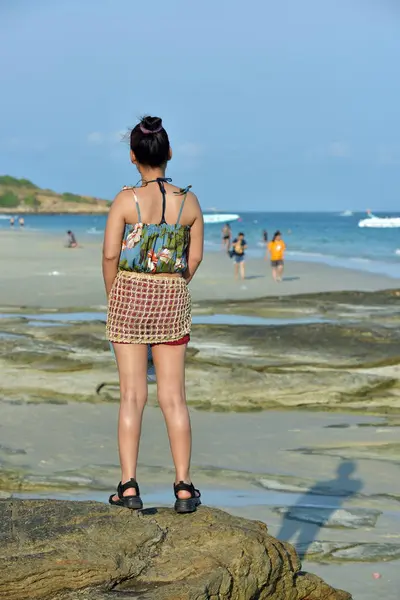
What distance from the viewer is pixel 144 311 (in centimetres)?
→ 507

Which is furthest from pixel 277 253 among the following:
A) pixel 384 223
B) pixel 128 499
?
pixel 384 223

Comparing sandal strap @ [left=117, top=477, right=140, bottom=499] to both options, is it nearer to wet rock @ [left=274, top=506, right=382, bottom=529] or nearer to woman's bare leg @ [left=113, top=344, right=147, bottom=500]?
woman's bare leg @ [left=113, top=344, right=147, bottom=500]

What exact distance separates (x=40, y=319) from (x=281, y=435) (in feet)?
31.7

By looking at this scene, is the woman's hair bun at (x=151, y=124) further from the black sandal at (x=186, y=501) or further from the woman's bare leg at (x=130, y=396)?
the black sandal at (x=186, y=501)

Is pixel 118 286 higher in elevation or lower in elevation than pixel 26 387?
higher

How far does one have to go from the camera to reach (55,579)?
4.35 meters

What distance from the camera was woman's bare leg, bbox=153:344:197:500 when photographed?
515 centimetres

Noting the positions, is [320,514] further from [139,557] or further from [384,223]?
[384,223]

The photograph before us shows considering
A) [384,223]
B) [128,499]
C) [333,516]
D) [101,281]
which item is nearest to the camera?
[128,499]

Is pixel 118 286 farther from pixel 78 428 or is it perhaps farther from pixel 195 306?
pixel 195 306

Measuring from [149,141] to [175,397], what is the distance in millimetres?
1341

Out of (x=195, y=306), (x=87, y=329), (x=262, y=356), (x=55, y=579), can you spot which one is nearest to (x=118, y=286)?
(x=55, y=579)

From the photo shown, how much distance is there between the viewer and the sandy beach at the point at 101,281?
979 inches

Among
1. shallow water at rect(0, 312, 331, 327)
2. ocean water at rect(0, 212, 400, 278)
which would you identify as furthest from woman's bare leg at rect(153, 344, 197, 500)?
ocean water at rect(0, 212, 400, 278)
